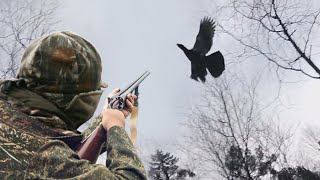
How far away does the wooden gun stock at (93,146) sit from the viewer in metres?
1.16

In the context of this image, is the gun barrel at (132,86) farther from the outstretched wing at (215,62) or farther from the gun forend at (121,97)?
the outstretched wing at (215,62)

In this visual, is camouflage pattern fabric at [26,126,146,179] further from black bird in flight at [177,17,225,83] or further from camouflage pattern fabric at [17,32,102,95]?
black bird in flight at [177,17,225,83]

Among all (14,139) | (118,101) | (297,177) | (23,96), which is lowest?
(14,139)

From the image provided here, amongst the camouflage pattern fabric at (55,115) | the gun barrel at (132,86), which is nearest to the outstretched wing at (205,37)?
the gun barrel at (132,86)

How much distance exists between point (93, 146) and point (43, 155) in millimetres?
196

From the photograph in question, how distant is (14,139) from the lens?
103 cm

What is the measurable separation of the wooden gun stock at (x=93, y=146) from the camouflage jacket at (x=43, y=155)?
5 centimetres

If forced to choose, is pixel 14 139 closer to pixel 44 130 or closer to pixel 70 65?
pixel 44 130

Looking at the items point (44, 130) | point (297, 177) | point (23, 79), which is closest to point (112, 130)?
point (44, 130)

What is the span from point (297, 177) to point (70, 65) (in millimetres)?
19299

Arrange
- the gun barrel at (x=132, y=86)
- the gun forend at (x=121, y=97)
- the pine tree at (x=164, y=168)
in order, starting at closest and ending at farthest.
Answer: the gun forend at (x=121, y=97) → the gun barrel at (x=132, y=86) → the pine tree at (x=164, y=168)

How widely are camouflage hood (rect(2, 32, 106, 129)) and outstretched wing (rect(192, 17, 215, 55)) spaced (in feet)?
17.5

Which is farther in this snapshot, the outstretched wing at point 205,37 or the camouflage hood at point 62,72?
the outstretched wing at point 205,37

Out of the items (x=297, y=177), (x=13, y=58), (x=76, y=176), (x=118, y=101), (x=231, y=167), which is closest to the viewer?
(x=76, y=176)
